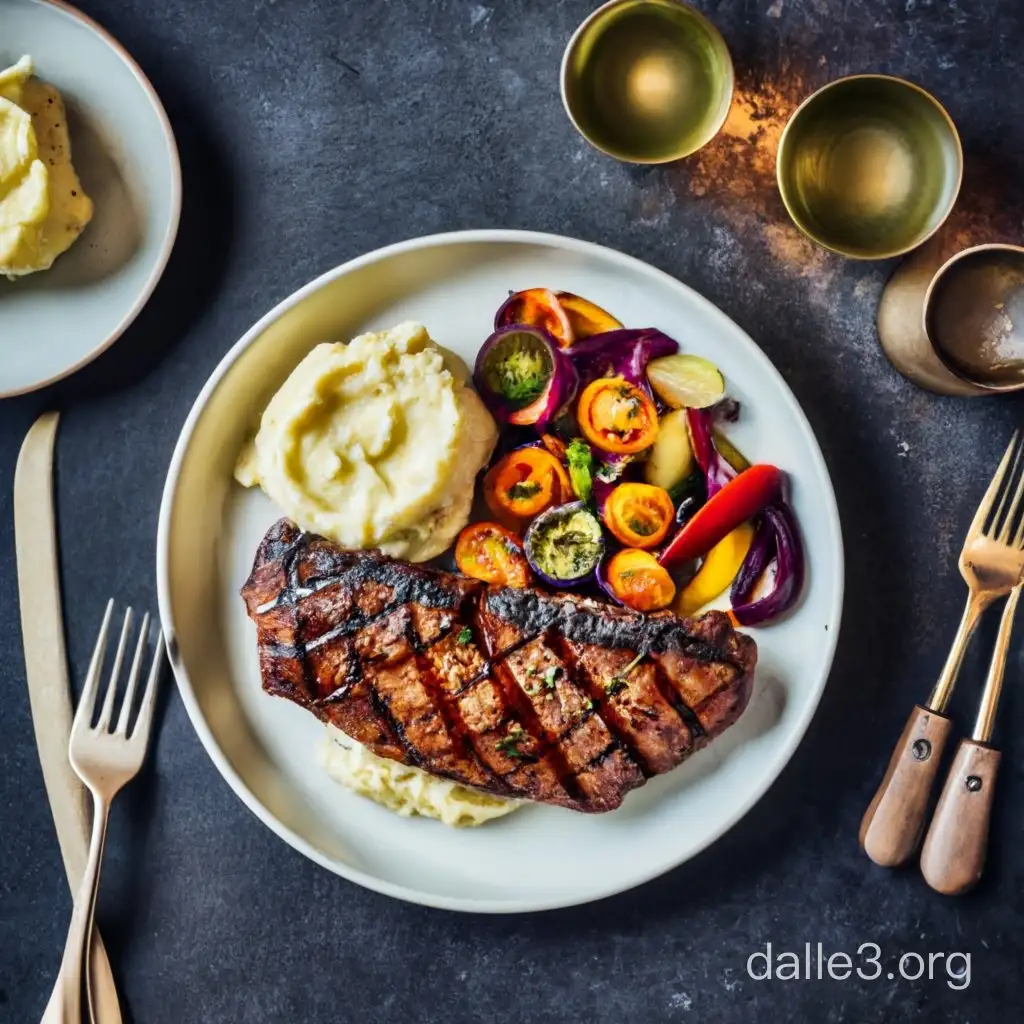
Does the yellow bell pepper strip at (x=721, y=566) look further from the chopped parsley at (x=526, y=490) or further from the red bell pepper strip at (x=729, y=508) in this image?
the chopped parsley at (x=526, y=490)

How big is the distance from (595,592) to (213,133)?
259cm

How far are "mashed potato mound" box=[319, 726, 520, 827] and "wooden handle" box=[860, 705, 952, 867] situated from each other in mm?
1450

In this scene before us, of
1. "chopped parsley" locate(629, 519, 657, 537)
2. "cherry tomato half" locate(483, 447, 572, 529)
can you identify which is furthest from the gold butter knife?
"chopped parsley" locate(629, 519, 657, 537)

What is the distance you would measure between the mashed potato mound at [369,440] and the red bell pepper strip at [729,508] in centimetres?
91

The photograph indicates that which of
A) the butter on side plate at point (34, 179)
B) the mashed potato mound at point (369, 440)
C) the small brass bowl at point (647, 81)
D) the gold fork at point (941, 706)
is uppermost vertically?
the small brass bowl at point (647, 81)

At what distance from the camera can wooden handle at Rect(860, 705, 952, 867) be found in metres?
3.90

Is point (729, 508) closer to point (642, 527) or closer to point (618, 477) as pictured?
point (642, 527)

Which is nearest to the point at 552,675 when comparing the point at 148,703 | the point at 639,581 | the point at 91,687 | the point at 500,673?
the point at 500,673

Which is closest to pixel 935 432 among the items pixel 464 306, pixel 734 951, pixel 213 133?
pixel 464 306

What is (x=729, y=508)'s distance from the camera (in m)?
3.82

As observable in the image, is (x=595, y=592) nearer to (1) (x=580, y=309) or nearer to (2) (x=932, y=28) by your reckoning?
(1) (x=580, y=309)

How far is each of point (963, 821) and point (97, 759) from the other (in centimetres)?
357

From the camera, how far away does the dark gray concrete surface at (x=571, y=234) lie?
13.5 feet

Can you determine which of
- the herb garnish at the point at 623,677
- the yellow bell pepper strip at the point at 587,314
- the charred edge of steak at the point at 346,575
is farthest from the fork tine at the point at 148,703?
the yellow bell pepper strip at the point at 587,314
